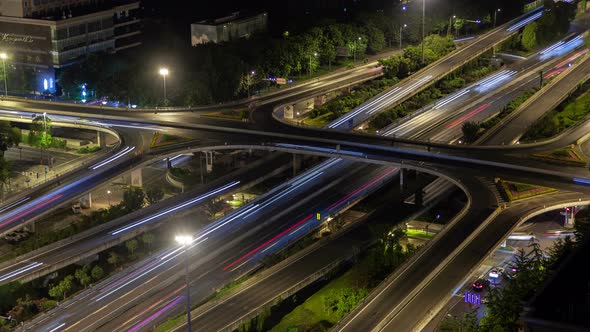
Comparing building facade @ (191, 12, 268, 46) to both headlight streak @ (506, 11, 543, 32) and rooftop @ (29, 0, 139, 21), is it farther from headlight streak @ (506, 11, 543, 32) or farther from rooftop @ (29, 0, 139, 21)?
headlight streak @ (506, 11, 543, 32)

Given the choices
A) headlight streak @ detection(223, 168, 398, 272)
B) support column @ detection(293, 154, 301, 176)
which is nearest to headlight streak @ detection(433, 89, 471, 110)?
headlight streak @ detection(223, 168, 398, 272)

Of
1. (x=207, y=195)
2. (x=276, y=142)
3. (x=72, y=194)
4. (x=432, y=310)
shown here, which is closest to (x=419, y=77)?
(x=276, y=142)

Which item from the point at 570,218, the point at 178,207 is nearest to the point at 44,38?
the point at 178,207

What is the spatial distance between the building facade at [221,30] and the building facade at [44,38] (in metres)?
12.5

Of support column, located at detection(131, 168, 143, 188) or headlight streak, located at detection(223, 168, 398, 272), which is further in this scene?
support column, located at detection(131, 168, 143, 188)

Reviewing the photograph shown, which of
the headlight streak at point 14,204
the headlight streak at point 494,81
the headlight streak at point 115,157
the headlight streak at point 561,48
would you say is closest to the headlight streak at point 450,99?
the headlight streak at point 494,81

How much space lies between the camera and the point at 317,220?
79.0m

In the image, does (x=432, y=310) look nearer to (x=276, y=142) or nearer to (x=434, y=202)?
(x=434, y=202)

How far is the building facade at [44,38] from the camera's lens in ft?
396

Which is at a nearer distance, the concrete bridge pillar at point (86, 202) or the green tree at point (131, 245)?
the green tree at point (131, 245)

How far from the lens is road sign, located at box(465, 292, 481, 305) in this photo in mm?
62812

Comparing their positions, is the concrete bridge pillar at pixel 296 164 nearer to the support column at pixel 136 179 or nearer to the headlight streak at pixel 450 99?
the support column at pixel 136 179

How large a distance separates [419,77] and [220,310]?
2647 inches

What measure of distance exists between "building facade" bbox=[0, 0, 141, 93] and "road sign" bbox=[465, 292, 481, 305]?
7424 cm
